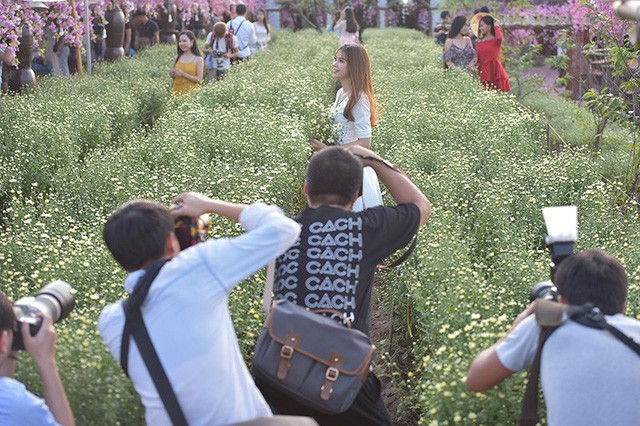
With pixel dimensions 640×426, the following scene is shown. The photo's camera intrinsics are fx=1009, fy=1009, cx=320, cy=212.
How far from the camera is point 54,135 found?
8.59m

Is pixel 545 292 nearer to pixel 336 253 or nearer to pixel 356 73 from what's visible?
pixel 336 253

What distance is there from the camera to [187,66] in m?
12.7

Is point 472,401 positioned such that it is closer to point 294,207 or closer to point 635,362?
point 635,362

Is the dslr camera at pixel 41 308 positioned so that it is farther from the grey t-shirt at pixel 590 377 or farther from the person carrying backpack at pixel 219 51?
the person carrying backpack at pixel 219 51

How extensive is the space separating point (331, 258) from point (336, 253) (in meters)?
0.03

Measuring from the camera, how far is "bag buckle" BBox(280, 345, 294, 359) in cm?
327

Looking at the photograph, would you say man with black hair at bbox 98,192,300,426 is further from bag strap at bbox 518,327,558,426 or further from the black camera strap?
bag strap at bbox 518,327,558,426

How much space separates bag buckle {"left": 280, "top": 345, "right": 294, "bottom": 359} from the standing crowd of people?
948cm

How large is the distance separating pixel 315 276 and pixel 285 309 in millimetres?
311

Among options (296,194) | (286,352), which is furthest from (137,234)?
(296,194)

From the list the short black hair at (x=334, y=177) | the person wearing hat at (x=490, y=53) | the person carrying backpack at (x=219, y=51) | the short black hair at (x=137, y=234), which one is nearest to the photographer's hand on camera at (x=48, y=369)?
the short black hair at (x=137, y=234)

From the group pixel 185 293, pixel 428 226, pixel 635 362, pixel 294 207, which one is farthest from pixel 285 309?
pixel 294 207

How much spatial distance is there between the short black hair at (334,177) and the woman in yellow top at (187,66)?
9165 millimetres

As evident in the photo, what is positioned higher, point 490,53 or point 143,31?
point 490,53
